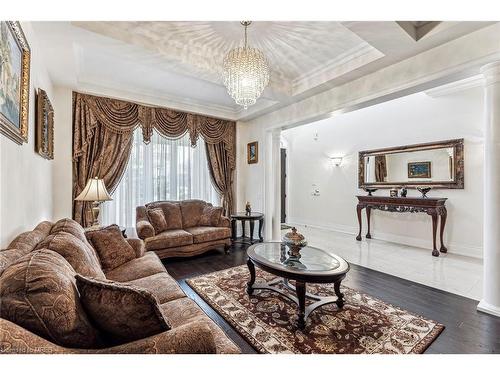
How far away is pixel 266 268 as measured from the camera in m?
2.18

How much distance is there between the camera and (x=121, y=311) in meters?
0.99

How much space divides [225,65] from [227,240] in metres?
2.68

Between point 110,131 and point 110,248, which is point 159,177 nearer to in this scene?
point 110,131

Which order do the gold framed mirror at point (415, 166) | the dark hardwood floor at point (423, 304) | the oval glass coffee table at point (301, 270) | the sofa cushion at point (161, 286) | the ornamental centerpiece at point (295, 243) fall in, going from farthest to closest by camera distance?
the gold framed mirror at point (415, 166)
the ornamental centerpiece at point (295, 243)
the oval glass coffee table at point (301, 270)
the dark hardwood floor at point (423, 304)
the sofa cushion at point (161, 286)

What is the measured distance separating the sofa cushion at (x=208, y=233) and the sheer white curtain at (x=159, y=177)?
3.21 feet

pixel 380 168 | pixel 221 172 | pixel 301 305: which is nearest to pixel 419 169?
pixel 380 168

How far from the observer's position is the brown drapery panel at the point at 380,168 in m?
5.16

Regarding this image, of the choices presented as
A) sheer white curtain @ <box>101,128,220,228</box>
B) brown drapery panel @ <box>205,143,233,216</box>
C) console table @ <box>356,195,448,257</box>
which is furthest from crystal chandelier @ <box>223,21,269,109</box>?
console table @ <box>356,195,448,257</box>

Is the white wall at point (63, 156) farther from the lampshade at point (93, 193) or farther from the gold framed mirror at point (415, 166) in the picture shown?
the gold framed mirror at point (415, 166)

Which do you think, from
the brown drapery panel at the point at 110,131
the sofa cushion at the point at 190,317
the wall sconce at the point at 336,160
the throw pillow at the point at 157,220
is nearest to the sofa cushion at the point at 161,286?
the sofa cushion at the point at 190,317

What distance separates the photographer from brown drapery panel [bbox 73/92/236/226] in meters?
3.64

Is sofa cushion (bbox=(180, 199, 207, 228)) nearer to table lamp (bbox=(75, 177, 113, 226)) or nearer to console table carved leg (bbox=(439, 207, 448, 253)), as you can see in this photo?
table lamp (bbox=(75, 177, 113, 226))

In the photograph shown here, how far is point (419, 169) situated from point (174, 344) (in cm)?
518

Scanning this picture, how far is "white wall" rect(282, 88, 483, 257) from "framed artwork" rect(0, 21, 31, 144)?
18.3ft
